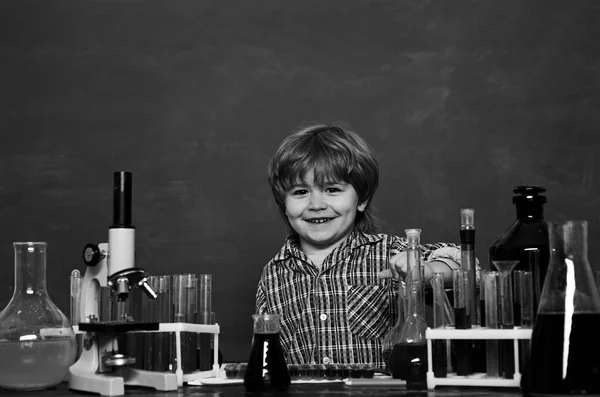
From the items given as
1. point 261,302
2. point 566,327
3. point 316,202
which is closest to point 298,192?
point 316,202

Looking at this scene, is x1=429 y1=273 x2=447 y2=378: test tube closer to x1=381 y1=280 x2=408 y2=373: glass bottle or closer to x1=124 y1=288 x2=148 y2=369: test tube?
x1=381 y1=280 x2=408 y2=373: glass bottle

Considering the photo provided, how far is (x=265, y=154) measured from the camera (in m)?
2.66

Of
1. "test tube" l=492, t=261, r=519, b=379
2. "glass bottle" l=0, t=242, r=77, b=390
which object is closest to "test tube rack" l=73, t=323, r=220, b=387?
"glass bottle" l=0, t=242, r=77, b=390

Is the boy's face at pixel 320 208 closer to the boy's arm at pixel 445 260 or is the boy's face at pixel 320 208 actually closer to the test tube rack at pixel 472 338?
the boy's arm at pixel 445 260

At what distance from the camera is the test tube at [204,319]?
1.35m

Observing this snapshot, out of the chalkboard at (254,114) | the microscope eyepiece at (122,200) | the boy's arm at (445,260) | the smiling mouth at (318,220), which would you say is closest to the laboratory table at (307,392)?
the microscope eyepiece at (122,200)

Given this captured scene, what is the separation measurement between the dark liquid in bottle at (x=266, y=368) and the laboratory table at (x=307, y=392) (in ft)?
0.06

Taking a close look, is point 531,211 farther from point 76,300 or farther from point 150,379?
point 76,300

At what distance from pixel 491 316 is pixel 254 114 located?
1.63 meters

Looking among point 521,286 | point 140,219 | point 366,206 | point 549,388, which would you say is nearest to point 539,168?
point 366,206

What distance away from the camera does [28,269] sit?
128cm

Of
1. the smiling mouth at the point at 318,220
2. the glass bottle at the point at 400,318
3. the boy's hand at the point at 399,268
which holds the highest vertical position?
the smiling mouth at the point at 318,220

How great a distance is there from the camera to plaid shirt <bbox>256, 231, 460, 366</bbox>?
202cm

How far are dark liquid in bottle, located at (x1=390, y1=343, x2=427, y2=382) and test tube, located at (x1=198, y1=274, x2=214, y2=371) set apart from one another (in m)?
0.30
